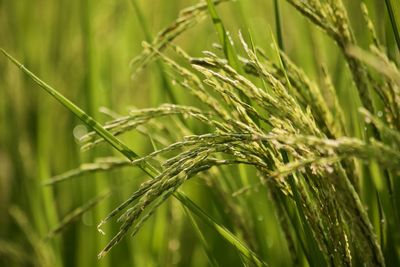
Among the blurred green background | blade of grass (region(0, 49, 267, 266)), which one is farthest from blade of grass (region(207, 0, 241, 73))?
the blurred green background

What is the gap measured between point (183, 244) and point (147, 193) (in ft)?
6.03

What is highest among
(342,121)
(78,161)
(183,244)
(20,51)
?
(20,51)

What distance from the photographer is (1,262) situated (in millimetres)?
2746

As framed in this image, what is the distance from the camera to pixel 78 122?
2.97 meters

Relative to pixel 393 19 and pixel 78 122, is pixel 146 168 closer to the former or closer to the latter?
pixel 393 19

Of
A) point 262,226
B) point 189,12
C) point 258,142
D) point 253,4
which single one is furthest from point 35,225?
point 253,4

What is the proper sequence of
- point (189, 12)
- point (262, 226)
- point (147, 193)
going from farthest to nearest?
point (262, 226) < point (189, 12) < point (147, 193)

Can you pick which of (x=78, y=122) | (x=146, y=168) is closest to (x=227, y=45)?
(x=146, y=168)

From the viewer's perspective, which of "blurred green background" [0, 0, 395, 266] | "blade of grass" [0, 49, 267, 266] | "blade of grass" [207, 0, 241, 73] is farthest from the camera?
"blurred green background" [0, 0, 395, 266]

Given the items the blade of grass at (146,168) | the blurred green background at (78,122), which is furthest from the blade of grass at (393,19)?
the blurred green background at (78,122)

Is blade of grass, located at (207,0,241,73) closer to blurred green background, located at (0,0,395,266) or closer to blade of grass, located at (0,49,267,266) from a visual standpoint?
blade of grass, located at (0,49,267,266)

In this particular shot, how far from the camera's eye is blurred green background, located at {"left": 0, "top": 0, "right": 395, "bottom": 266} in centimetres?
230

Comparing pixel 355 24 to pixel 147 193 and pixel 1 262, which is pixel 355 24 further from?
pixel 147 193

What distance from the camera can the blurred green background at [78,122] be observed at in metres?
2.30
